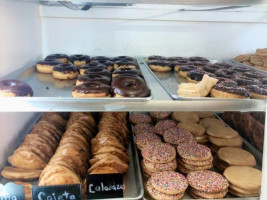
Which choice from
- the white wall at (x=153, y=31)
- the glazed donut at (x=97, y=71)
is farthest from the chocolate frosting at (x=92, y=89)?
the white wall at (x=153, y=31)

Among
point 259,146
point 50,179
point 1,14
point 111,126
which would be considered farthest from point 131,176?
point 1,14

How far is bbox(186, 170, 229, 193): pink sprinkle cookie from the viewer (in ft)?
4.34

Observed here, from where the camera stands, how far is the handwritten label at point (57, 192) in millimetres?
1147

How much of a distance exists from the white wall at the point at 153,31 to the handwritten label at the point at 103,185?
4.31ft

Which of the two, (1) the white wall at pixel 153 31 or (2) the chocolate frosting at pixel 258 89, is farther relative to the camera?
(1) the white wall at pixel 153 31

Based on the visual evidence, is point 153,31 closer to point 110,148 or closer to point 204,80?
point 204,80

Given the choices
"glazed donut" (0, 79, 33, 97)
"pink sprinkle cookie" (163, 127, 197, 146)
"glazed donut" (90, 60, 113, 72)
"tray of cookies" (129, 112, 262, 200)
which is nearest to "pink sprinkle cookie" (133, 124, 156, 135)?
"tray of cookies" (129, 112, 262, 200)

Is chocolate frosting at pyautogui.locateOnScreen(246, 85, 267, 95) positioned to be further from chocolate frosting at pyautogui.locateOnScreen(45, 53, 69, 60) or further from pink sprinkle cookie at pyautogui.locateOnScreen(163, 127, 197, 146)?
chocolate frosting at pyautogui.locateOnScreen(45, 53, 69, 60)

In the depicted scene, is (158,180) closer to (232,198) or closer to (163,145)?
(163,145)

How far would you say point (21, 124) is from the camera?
1728 mm

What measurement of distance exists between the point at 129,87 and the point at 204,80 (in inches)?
16.6

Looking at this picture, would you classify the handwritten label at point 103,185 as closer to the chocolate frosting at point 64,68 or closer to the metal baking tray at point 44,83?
the metal baking tray at point 44,83

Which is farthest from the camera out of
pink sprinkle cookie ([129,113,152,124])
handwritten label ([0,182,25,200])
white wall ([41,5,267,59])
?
white wall ([41,5,267,59])

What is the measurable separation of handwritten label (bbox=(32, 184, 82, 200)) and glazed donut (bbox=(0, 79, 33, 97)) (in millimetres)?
412
